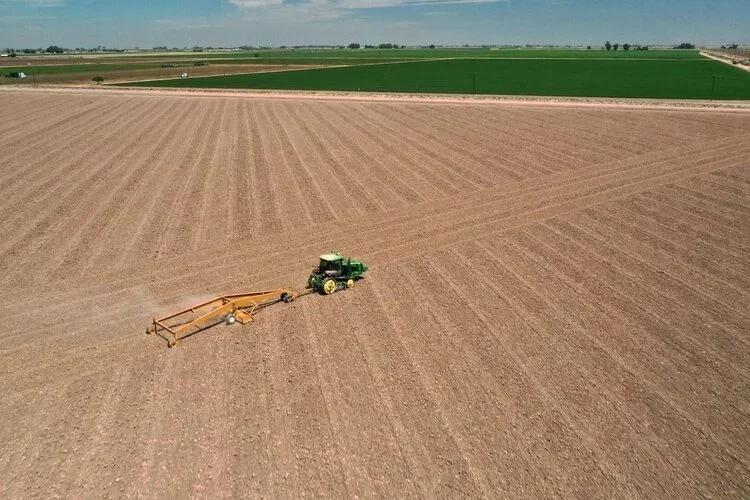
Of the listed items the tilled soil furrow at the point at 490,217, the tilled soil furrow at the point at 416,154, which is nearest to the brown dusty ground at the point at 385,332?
the tilled soil furrow at the point at 490,217

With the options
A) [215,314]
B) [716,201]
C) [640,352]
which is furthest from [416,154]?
[640,352]

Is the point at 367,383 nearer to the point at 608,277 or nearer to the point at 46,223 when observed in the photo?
the point at 608,277

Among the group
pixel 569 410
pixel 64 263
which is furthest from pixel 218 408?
pixel 64 263

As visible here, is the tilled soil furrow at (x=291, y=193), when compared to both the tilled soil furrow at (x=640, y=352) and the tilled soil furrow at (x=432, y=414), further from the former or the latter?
the tilled soil furrow at (x=640, y=352)

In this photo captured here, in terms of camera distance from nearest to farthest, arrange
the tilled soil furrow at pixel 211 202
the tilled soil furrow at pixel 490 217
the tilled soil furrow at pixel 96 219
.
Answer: the tilled soil furrow at pixel 96 219
the tilled soil furrow at pixel 490 217
the tilled soil furrow at pixel 211 202

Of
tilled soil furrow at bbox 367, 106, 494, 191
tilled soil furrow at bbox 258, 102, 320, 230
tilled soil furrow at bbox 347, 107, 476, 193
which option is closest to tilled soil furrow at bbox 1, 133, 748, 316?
tilled soil furrow at bbox 258, 102, 320, 230

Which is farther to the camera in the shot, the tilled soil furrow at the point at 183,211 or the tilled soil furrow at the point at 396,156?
the tilled soil furrow at the point at 396,156
